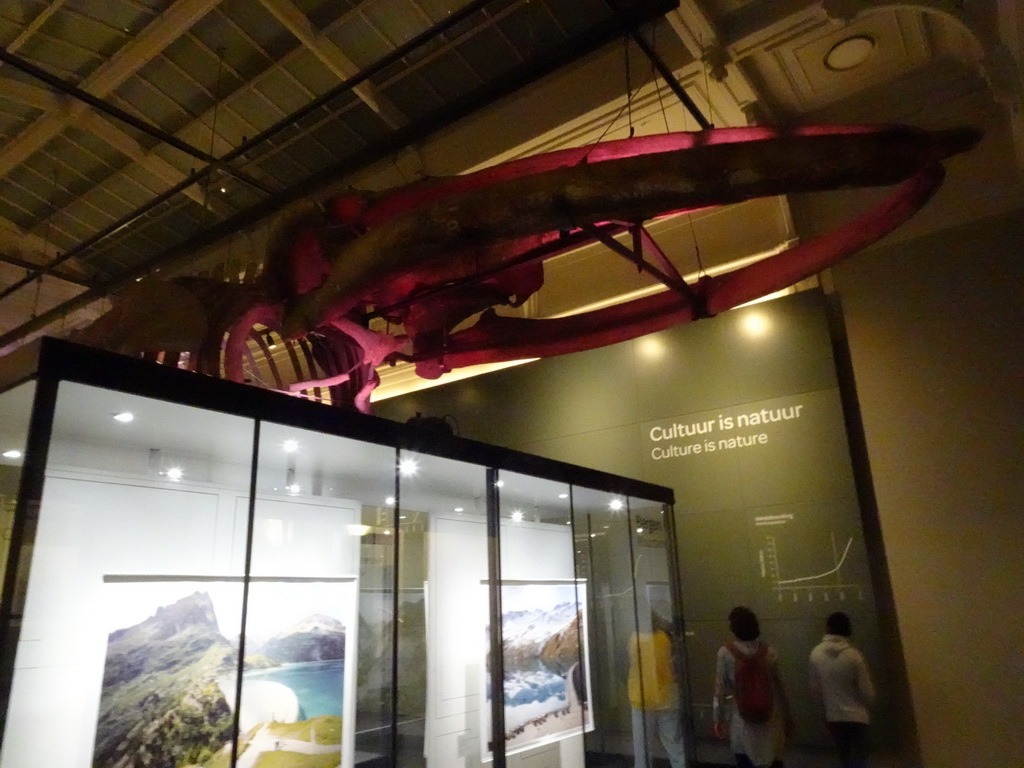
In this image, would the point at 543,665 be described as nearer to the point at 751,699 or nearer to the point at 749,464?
the point at 751,699

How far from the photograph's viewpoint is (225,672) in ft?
9.87

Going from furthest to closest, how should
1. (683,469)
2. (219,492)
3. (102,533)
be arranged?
(683,469) < (219,492) < (102,533)

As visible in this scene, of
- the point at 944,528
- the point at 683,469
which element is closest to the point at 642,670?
the point at 683,469

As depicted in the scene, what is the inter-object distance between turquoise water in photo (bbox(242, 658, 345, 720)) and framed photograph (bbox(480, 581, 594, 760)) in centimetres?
81

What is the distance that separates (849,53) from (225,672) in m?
5.46

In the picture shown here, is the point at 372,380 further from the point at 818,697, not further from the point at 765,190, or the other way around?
the point at 818,697

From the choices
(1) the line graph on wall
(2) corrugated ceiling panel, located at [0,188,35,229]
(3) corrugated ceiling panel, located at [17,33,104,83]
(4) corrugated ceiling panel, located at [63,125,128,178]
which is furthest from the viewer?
(2) corrugated ceiling panel, located at [0,188,35,229]

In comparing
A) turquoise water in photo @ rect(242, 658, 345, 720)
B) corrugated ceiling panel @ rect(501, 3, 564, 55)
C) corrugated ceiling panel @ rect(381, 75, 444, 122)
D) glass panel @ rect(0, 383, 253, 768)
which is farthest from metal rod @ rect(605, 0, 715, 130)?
turquoise water in photo @ rect(242, 658, 345, 720)

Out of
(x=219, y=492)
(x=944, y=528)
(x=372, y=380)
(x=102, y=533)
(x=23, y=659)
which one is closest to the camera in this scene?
(x=23, y=659)

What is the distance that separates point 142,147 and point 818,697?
7.12 m

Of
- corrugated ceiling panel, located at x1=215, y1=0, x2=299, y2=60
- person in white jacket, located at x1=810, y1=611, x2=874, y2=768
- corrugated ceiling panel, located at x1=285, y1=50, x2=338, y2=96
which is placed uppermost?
corrugated ceiling panel, located at x1=215, y1=0, x2=299, y2=60

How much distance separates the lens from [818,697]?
15.7ft

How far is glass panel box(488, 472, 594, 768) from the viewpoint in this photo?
12.6 ft

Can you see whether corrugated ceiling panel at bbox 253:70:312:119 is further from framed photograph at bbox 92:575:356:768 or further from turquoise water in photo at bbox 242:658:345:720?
turquoise water in photo at bbox 242:658:345:720
